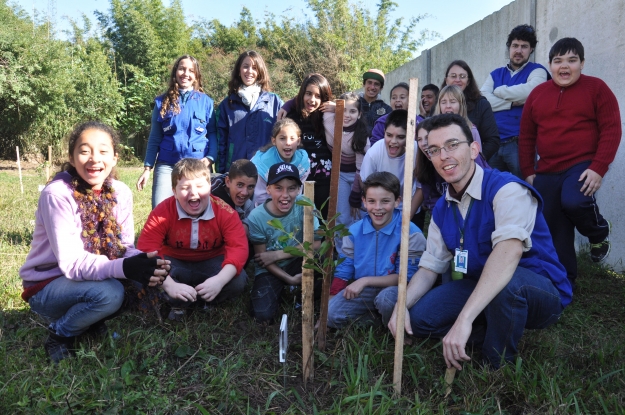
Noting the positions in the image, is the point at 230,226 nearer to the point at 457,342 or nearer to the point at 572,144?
the point at 457,342

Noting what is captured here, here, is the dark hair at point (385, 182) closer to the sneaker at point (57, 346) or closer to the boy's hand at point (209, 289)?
the boy's hand at point (209, 289)

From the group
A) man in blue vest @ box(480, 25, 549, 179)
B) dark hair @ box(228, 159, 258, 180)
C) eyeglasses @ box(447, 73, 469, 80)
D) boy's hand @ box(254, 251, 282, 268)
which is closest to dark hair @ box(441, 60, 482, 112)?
eyeglasses @ box(447, 73, 469, 80)

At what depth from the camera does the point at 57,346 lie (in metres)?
3.01

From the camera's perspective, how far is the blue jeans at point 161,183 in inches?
192

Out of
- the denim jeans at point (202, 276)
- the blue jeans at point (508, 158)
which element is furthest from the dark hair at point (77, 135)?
the blue jeans at point (508, 158)

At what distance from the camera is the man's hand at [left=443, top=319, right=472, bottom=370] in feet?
7.98

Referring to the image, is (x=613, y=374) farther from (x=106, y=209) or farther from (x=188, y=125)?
(x=188, y=125)

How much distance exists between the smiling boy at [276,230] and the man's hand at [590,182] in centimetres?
187

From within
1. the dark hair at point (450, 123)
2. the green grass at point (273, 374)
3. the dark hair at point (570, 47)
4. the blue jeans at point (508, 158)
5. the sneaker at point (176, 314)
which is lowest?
the green grass at point (273, 374)

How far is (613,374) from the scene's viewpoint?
2.70 meters

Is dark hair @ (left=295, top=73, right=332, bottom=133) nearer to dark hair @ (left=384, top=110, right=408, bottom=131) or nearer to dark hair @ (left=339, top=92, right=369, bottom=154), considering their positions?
dark hair @ (left=339, top=92, right=369, bottom=154)

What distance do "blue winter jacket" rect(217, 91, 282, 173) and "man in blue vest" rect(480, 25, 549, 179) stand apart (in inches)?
78.8

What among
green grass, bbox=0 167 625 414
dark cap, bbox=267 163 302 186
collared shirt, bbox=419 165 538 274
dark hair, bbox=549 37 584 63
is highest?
dark hair, bbox=549 37 584 63

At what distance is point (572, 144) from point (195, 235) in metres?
2.78
